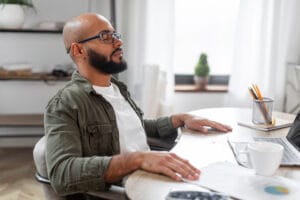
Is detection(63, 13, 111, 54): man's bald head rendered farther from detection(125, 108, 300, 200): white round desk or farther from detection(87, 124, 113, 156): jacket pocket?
detection(125, 108, 300, 200): white round desk

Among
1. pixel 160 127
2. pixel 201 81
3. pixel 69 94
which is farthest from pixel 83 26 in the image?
pixel 201 81

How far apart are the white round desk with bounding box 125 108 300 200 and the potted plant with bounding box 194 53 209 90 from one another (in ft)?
4.44

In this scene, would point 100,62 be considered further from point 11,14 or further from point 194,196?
point 11,14

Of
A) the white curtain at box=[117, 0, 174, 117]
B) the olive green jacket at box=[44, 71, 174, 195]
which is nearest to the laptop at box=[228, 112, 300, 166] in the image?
the olive green jacket at box=[44, 71, 174, 195]

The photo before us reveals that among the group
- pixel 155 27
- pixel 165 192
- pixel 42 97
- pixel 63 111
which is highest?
pixel 155 27

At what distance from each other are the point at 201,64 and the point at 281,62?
0.63m

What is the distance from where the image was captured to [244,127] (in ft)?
5.25

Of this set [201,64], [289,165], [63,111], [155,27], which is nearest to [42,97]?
[155,27]

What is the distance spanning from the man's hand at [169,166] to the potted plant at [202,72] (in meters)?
2.17

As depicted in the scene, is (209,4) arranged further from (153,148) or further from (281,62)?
(153,148)

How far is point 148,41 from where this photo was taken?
308cm

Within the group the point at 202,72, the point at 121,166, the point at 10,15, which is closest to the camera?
the point at 121,166

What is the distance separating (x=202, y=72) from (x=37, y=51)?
1.43 meters

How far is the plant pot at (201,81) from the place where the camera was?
3.27 m
